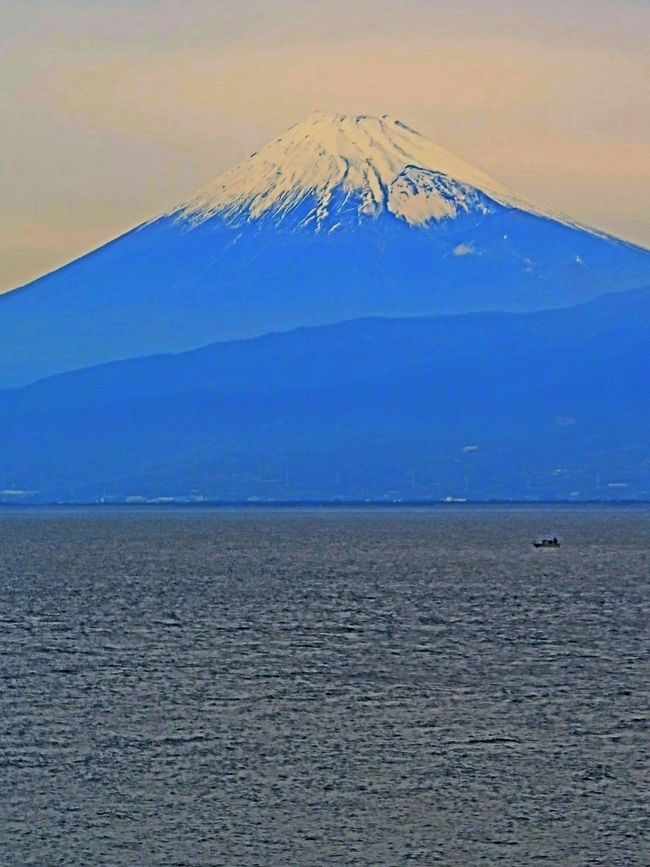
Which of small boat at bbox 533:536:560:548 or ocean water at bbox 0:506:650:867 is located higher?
small boat at bbox 533:536:560:548

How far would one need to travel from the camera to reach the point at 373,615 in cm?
7488

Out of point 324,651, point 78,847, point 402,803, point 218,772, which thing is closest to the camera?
point 78,847

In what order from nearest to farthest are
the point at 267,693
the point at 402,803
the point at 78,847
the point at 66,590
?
the point at 78,847 → the point at 402,803 → the point at 267,693 → the point at 66,590

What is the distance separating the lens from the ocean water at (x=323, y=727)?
33.2 metres

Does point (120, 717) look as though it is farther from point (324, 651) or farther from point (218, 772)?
point (324, 651)

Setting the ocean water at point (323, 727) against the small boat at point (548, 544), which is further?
the small boat at point (548, 544)

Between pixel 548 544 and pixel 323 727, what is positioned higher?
pixel 548 544

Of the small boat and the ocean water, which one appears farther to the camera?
the small boat

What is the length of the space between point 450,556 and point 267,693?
76.9 m

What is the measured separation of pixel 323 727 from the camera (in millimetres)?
44062

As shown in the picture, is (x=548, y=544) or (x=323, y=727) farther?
(x=548, y=544)

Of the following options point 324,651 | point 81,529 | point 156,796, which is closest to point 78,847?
point 156,796

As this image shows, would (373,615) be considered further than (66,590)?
No

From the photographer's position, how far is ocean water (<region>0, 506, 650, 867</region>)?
33188mm
